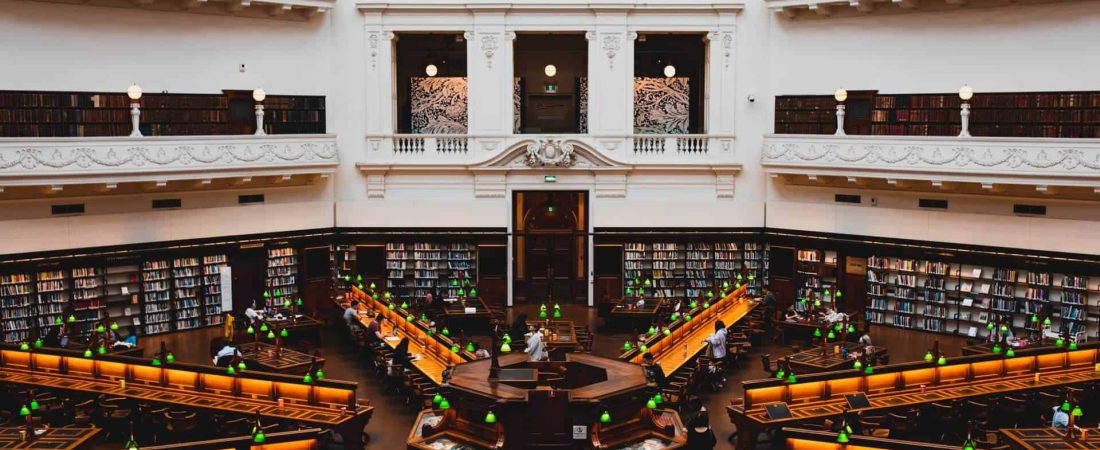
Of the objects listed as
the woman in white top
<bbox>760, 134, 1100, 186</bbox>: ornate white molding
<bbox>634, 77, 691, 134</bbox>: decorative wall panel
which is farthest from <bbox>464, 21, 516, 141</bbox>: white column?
the woman in white top

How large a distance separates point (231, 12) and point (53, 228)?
212 inches

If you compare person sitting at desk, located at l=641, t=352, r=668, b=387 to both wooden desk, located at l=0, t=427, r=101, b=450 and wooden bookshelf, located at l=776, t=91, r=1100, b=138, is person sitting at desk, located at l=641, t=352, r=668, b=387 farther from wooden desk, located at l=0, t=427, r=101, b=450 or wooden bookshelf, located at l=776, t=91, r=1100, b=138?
wooden bookshelf, located at l=776, t=91, r=1100, b=138

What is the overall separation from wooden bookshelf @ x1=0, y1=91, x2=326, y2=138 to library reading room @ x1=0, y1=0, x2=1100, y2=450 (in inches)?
2.3

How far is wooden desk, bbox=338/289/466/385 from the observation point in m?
14.4

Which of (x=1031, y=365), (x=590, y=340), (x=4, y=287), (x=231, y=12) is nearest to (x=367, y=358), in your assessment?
(x=590, y=340)

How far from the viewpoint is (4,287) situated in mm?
17172

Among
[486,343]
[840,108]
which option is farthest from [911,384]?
[840,108]

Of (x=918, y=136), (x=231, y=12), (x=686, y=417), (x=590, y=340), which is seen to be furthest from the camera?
(x=231, y=12)

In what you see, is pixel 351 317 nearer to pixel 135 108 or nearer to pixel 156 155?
pixel 156 155

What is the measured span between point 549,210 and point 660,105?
3.64m

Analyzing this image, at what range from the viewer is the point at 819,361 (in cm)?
1469

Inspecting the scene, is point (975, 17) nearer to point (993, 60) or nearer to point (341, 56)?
point (993, 60)

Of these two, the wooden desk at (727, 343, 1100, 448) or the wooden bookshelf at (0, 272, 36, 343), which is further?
the wooden bookshelf at (0, 272, 36, 343)

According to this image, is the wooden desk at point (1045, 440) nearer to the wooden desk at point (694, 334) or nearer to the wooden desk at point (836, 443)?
the wooden desk at point (836, 443)
